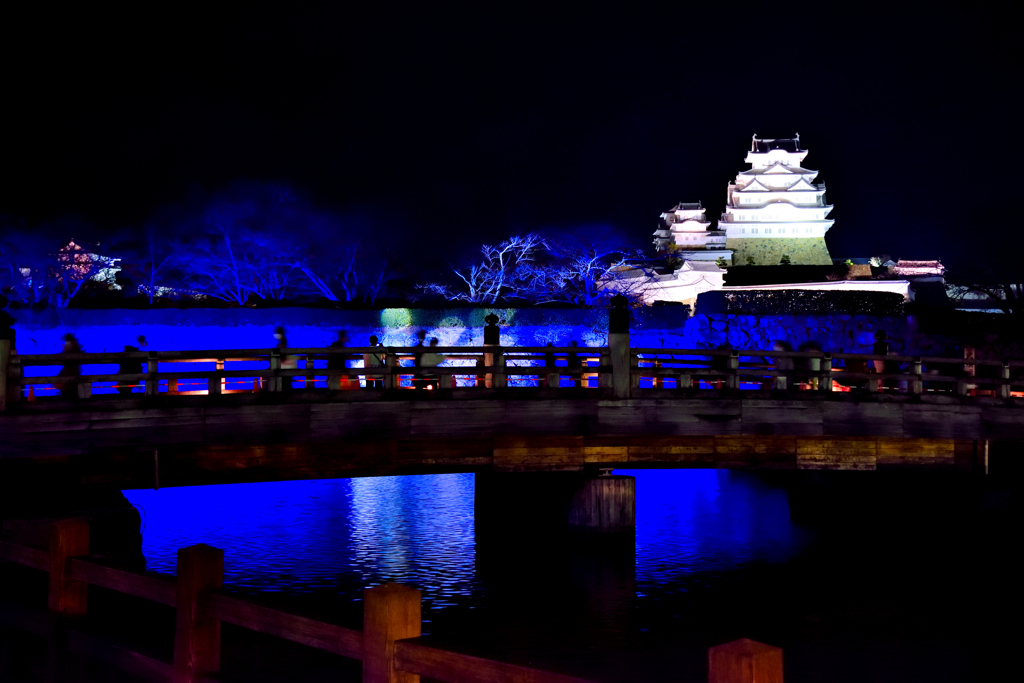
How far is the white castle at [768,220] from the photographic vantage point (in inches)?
2704

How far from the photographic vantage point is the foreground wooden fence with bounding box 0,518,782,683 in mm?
3705

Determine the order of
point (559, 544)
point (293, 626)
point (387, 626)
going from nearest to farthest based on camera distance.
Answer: point (387, 626), point (293, 626), point (559, 544)

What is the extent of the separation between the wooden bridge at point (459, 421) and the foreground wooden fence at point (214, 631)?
7055 millimetres

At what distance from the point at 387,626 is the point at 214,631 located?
1316 millimetres

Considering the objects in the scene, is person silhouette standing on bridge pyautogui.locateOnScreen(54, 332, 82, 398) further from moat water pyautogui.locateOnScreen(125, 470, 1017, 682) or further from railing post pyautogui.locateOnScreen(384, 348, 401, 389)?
railing post pyautogui.locateOnScreen(384, 348, 401, 389)

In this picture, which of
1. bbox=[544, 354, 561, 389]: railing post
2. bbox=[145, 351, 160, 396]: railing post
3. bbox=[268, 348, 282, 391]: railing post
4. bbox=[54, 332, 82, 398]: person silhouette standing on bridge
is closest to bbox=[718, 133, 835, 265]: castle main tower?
bbox=[544, 354, 561, 389]: railing post

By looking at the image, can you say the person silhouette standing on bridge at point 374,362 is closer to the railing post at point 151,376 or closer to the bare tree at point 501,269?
the railing post at point 151,376

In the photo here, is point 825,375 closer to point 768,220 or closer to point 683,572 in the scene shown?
point 683,572

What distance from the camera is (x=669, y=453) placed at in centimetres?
1572

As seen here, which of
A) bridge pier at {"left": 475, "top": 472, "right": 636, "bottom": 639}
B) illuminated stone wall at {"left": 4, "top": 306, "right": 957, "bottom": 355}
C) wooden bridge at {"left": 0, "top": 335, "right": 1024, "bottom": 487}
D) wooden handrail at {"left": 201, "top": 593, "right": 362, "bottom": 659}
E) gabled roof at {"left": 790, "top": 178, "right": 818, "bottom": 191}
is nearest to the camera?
wooden handrail at {"left": 201, "top": 593, "right": 362, "bottom": 659}

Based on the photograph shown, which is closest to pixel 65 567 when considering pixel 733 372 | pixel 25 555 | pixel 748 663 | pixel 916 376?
pixel 25 555

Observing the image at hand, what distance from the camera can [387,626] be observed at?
4.21 meters

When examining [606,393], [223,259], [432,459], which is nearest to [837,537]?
[606,393]

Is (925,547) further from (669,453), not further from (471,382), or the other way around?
(471,382)
